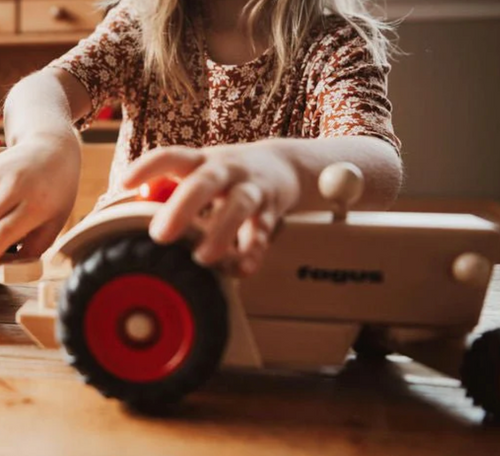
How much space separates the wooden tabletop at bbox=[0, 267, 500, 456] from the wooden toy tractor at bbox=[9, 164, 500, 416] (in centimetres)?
2

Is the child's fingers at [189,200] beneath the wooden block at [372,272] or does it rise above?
above

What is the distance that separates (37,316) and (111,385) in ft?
0.24

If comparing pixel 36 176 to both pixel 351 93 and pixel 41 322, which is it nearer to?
pixel 41 322

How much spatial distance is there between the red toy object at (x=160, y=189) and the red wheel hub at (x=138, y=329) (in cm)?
5

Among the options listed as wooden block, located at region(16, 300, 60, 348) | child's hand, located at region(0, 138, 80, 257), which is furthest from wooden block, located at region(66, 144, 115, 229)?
wooden block, located at region(16, 300, 60, 348)

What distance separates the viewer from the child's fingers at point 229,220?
30 cm

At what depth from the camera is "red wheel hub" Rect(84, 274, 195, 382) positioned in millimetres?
335

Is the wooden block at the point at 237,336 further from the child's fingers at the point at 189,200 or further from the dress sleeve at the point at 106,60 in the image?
the dress sleeve at the point at 106,60

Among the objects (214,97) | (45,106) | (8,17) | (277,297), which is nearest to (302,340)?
(277,297)

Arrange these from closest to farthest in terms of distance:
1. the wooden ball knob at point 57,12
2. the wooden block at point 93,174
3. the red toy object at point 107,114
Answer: the wooden block at point 93,174 → the wooden ball knob at point 57,12 → the red toy object at point 107,114

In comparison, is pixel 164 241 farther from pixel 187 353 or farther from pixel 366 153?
pixel 366 153

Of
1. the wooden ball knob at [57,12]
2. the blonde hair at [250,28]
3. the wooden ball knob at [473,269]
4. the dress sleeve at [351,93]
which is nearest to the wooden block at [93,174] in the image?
the wooden ball knob at [57,12]

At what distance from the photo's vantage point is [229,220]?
303 millimetres

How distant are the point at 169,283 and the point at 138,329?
3cm
